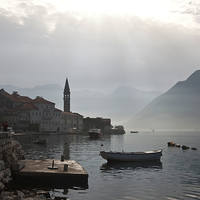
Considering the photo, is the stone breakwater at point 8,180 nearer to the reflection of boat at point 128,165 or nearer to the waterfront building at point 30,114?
the reflection of boat at point 128,165

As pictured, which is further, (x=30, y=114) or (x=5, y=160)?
(x=30, y=114)

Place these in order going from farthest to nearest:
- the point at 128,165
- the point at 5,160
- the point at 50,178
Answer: the point at 128,165
the point at 5,160
the point at 50,178

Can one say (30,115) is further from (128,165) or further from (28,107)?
(128,165)

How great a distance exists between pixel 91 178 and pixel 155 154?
18.0 m

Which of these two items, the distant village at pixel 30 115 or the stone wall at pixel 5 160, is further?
the distant village at pixel 30 115

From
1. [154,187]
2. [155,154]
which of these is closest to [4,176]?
[154,187]

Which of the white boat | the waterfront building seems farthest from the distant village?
the white boat

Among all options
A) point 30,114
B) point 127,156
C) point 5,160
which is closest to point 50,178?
point 5,160

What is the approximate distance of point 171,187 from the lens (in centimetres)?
2661

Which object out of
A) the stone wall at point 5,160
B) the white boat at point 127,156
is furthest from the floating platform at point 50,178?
the white boat at point 127,156

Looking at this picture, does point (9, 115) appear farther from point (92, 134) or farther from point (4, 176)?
point (4, 176)

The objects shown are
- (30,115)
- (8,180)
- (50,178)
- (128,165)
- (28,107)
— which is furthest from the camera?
(28,107)

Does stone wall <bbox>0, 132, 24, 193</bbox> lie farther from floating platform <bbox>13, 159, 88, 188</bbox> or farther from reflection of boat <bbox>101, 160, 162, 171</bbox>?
reflection of boat <bbox>101, 160, 162, 171</bbox>

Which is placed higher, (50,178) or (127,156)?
(127,156)
